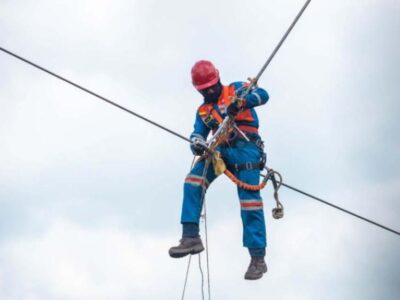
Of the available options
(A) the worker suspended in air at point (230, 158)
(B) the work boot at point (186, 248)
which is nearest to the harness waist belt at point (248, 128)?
(A) the worker suspended in air at point (230, 158)

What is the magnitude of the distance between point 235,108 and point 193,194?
1.16 meters

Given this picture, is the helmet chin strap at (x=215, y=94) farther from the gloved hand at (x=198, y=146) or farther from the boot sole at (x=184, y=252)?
the boot sole at (x=184, y=252)

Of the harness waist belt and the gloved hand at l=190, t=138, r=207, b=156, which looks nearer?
the gloved hand at l=190, t=138, r=207, b=156

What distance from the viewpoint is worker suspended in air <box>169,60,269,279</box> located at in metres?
12.7

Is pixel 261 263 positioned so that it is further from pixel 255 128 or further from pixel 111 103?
pixel 111 103

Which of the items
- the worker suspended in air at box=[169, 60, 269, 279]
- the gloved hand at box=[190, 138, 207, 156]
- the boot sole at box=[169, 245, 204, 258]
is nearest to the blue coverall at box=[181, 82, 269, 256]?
the worker suspended in air at box=[169, 60, 269, 279]

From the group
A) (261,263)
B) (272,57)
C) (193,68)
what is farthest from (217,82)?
(261,263)

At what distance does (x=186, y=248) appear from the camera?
41.4 feet

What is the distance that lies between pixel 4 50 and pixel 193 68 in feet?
7.43

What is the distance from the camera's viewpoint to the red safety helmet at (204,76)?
1284cm

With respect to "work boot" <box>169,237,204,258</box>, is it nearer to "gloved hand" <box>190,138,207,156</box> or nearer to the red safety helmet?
"gloved hand" <box>190,138,207,156</box>

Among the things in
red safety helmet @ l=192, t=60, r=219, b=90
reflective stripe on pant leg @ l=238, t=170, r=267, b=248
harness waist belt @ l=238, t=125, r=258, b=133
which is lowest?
reflective stripe on pant leg @ l=238, t=170, r=267, b=248

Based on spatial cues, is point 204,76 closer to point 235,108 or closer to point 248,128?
point 235,108

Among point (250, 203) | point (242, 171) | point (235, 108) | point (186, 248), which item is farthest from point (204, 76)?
point (186, 248)
